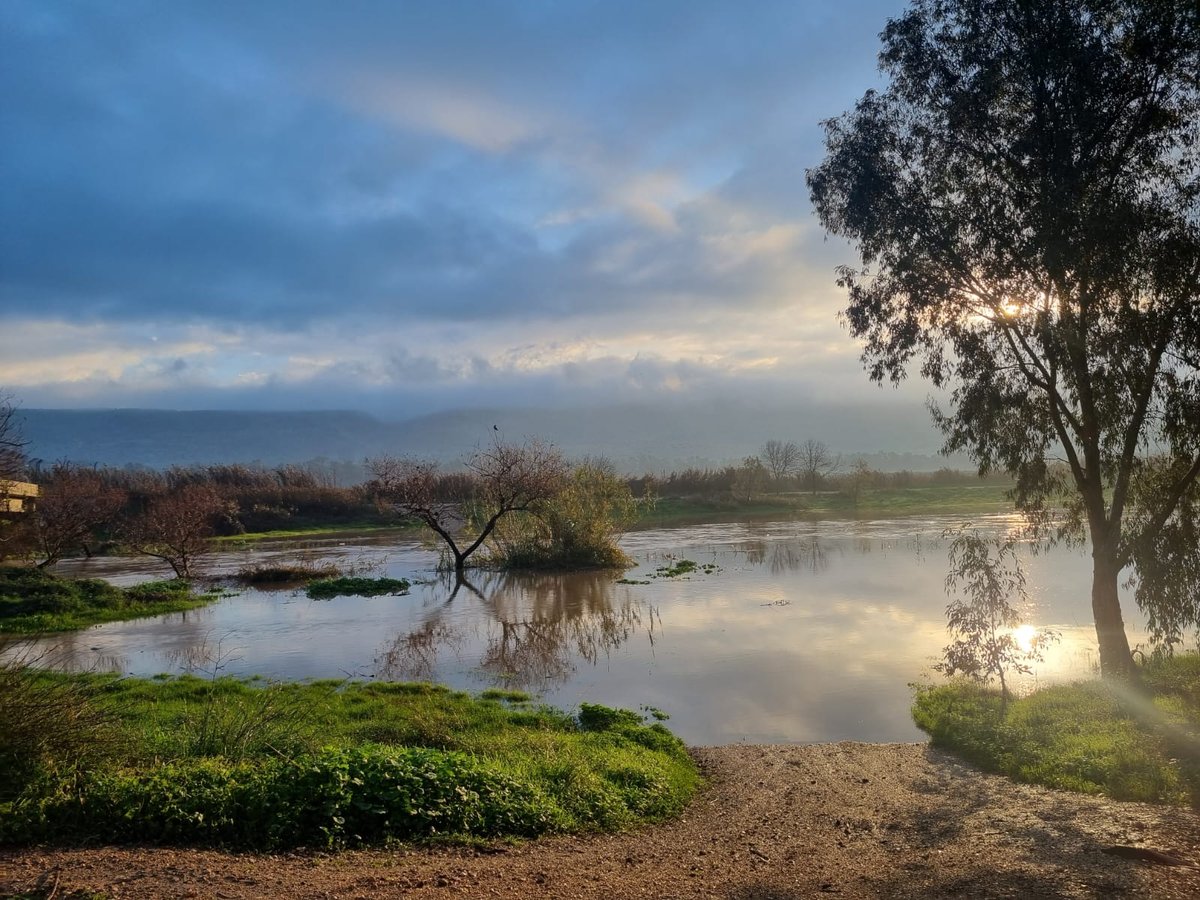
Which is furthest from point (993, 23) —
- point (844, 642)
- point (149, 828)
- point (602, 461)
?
point (602, 461)

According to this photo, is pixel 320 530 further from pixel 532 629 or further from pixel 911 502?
pixel 911 502

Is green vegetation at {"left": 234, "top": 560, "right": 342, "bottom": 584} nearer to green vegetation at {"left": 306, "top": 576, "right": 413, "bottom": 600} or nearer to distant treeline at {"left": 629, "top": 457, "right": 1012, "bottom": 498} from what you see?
green vegetation at {"left": 306, "top": 576, "right": 413, "bottom": 600}

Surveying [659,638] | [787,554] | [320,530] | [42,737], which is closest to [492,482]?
[787,554]

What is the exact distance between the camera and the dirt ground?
549 cm

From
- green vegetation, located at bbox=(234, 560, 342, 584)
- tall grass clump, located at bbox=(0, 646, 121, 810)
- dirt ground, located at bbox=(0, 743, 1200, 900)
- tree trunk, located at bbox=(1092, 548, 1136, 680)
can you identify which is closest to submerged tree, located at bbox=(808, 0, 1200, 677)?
tree trunk, located at bbox=(1092, 548, 1136, 680)

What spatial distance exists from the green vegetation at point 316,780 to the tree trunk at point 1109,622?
7.74 meters

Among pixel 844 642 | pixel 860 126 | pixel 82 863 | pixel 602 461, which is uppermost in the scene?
pixel 860 126

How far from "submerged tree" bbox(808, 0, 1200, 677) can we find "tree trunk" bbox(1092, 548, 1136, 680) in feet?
0.11

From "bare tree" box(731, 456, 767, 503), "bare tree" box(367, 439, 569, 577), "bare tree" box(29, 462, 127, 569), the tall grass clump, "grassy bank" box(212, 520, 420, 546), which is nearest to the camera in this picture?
the tall grass clump

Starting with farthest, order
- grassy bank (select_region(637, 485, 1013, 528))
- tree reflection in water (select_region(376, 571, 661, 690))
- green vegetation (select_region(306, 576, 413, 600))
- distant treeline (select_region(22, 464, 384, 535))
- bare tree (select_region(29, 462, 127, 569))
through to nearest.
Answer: grassy bank (select_region(637, 485, 1013, 528)), distant treeline (select_region(22, 464, 384, 535)), green vegetation (select_region(306, 576, 413, 600)), bare tree (select_region(29, 462, 127, 569)), tree reflection in water (select_region(376, 571, 661, 690))

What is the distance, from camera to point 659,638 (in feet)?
62.0

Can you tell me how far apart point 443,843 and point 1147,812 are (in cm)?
704

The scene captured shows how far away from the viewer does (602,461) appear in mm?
37281

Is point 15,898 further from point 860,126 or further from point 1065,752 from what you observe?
point 860,126
